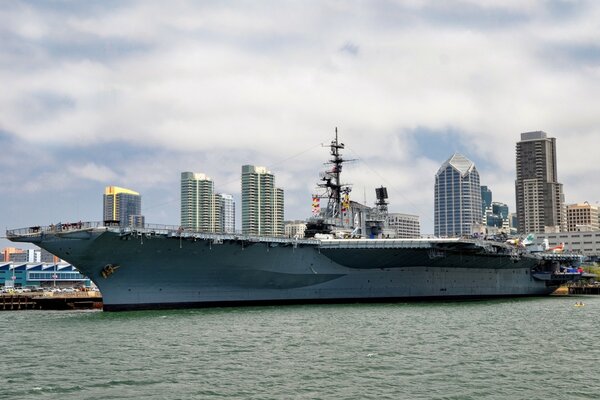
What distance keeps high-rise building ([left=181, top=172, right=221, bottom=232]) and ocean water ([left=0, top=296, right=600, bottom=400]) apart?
434 feet

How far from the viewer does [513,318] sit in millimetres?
31031

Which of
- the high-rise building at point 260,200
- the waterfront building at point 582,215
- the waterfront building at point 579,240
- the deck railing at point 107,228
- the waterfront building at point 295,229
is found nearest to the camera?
the deck railing at point 107,228

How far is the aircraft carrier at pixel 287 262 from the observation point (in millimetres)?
32688

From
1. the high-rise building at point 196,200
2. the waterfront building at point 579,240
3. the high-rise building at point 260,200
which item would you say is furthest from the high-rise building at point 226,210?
the waterfront building at point 579,240

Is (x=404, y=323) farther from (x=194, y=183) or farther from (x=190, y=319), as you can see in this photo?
(x=194, y=183)

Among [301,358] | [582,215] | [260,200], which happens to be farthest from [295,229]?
[582,215]

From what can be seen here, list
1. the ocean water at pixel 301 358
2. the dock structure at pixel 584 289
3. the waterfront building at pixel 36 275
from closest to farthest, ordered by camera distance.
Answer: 1. the ocean water at pixel 301 358
2. the dock structure at pixel 584 289
3. the waterfront building at pixel 36 275

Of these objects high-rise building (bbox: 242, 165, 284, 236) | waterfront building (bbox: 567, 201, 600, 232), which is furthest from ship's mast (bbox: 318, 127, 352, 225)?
waterfront building (bbox: 567, 201, 600, 232)

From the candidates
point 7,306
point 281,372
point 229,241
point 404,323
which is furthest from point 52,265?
point 281,372

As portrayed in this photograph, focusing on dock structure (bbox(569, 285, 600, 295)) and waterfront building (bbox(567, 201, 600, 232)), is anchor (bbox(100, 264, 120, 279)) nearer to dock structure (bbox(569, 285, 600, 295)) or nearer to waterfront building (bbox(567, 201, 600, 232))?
dock structure (bbox(569, 285, 600, 295))

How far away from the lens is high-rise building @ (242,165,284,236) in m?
147

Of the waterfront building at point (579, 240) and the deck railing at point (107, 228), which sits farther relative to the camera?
the waterfront building at point (579, 240)

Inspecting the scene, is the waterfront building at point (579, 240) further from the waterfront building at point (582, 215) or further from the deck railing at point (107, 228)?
the deck railing at point (107, 228)

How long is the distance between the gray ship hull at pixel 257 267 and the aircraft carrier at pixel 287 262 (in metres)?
0.05
